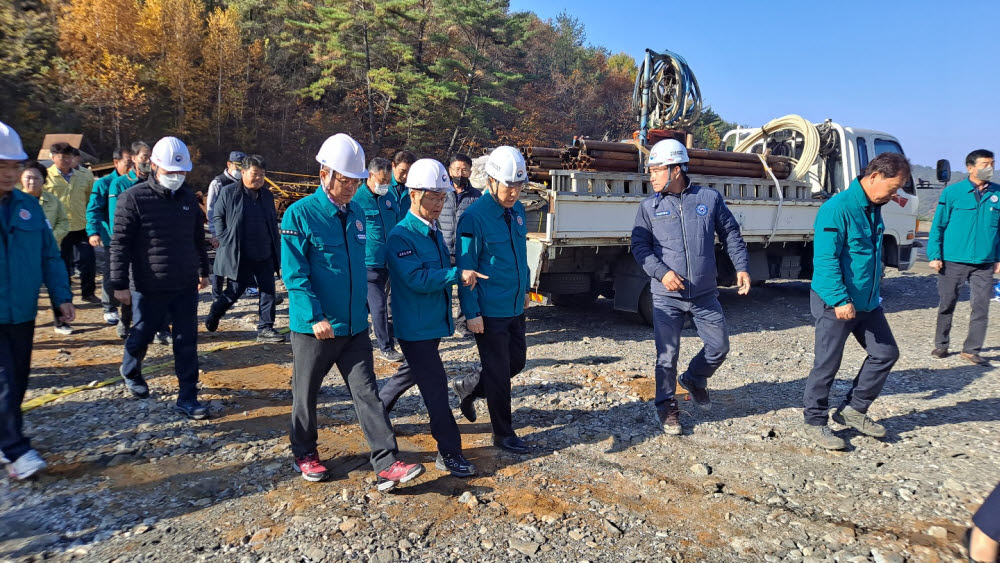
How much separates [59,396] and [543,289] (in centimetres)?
448

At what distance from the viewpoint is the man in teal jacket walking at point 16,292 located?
3.32 m

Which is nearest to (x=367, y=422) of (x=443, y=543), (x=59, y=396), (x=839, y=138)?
(x=443, y=543)

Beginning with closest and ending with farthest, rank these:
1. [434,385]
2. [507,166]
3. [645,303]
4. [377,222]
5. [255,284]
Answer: [434,385], [507,166], [377,222], [255,284], [645,303]

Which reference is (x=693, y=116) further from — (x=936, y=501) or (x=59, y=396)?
(x=59, y=396)

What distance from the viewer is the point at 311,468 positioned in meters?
3.42

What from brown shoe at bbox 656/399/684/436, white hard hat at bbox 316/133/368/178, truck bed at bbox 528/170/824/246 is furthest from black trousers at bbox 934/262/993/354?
white hard hat at bbox 316/133/368/178

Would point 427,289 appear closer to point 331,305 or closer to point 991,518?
point 331,305

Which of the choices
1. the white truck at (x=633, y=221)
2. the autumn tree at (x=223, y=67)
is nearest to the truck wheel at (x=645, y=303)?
the white truck at (x=633, y=221)

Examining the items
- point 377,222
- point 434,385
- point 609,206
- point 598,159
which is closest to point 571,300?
point 609,206

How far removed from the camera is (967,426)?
14.6 feet

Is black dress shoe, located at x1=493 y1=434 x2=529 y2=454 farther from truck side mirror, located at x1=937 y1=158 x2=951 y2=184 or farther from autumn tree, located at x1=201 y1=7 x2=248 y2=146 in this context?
autumn tree, located at x1=201 y1=7 x2=248 y2=146

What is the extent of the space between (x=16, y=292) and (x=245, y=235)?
266cm

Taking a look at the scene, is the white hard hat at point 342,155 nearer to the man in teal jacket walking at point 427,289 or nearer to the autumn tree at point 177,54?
the man in teal jacket walking at point 427,289

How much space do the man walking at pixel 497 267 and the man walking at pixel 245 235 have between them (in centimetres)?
327
